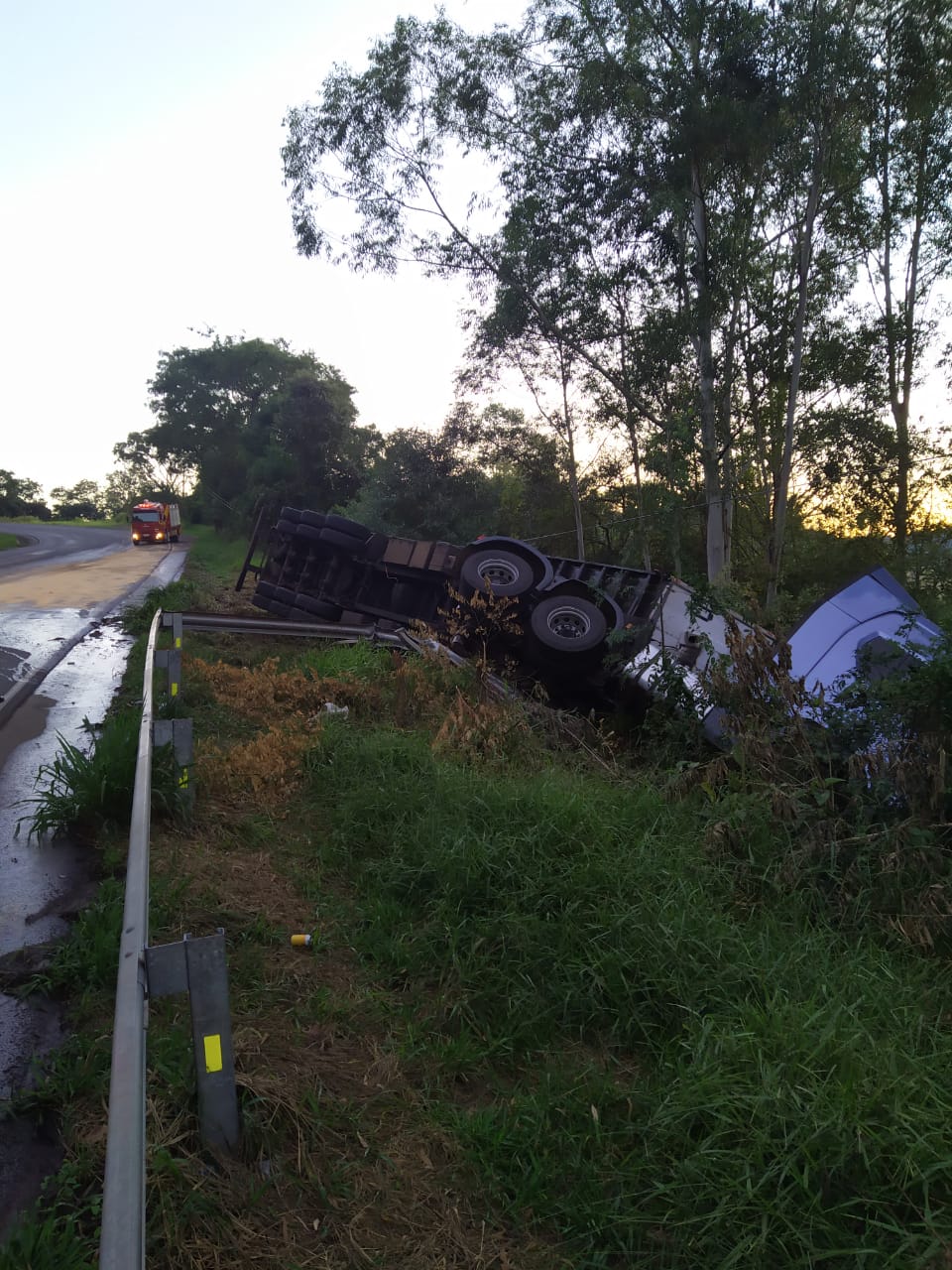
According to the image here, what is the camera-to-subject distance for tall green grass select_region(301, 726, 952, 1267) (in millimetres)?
2562

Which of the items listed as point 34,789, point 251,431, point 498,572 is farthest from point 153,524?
point 34,789

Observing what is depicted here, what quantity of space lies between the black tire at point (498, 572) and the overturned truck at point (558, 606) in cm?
2

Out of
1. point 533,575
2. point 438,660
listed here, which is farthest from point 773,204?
point 438,660

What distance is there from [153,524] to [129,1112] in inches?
1714

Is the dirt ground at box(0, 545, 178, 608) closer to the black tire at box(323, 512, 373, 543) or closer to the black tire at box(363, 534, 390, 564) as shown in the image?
the black tire at box(323, 512, 373, 543)

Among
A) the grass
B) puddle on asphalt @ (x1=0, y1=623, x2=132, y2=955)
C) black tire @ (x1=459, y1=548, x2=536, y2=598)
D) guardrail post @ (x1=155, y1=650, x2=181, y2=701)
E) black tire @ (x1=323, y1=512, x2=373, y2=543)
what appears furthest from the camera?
black tire @ (x1=323, y1=512, x2=373, y2=543)

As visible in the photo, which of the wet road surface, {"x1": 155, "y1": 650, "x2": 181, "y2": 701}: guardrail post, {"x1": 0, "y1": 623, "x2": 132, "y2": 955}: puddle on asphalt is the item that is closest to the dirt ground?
the wet road surface

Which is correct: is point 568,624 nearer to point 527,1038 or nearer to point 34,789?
point 34,789

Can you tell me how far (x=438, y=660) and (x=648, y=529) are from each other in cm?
2011

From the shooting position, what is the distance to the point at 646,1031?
344 centimetres

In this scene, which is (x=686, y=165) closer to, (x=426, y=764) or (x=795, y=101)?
(x=795, y=101)

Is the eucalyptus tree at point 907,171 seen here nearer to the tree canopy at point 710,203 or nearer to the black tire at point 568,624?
the tree canopy at point 710,203

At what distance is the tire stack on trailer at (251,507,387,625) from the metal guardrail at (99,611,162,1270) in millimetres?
11030

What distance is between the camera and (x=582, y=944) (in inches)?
151
